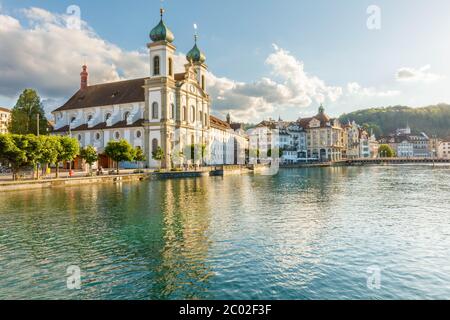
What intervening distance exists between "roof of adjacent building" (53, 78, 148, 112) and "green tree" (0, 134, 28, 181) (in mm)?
39006

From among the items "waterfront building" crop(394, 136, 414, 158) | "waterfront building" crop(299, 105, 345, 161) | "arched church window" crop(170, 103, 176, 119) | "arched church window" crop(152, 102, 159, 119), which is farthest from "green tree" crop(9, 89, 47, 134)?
"waterfront building" crop(394, 136, 414, 158)

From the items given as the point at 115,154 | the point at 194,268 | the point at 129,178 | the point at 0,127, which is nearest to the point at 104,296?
the point at 194,268

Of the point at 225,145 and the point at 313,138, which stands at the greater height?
the point at 313,138

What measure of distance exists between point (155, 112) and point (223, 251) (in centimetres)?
6036

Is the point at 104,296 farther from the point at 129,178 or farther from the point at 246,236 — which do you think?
the point at 129,178

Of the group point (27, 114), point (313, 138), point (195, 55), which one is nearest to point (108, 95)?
point (27, 114)

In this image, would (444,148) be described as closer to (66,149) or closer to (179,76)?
(179,76)

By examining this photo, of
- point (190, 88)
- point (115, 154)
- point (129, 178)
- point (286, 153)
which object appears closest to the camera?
point (129, 178)

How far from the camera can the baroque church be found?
7088 centimetres

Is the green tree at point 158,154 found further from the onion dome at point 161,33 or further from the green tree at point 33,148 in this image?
the green tree at point 33,148

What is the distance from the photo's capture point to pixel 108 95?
84.7 m

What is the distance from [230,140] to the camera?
106 m

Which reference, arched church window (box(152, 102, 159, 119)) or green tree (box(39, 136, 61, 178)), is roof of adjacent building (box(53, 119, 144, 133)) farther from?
green tree (box(39, 136, 61, 178))

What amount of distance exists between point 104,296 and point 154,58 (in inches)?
→ 2650
